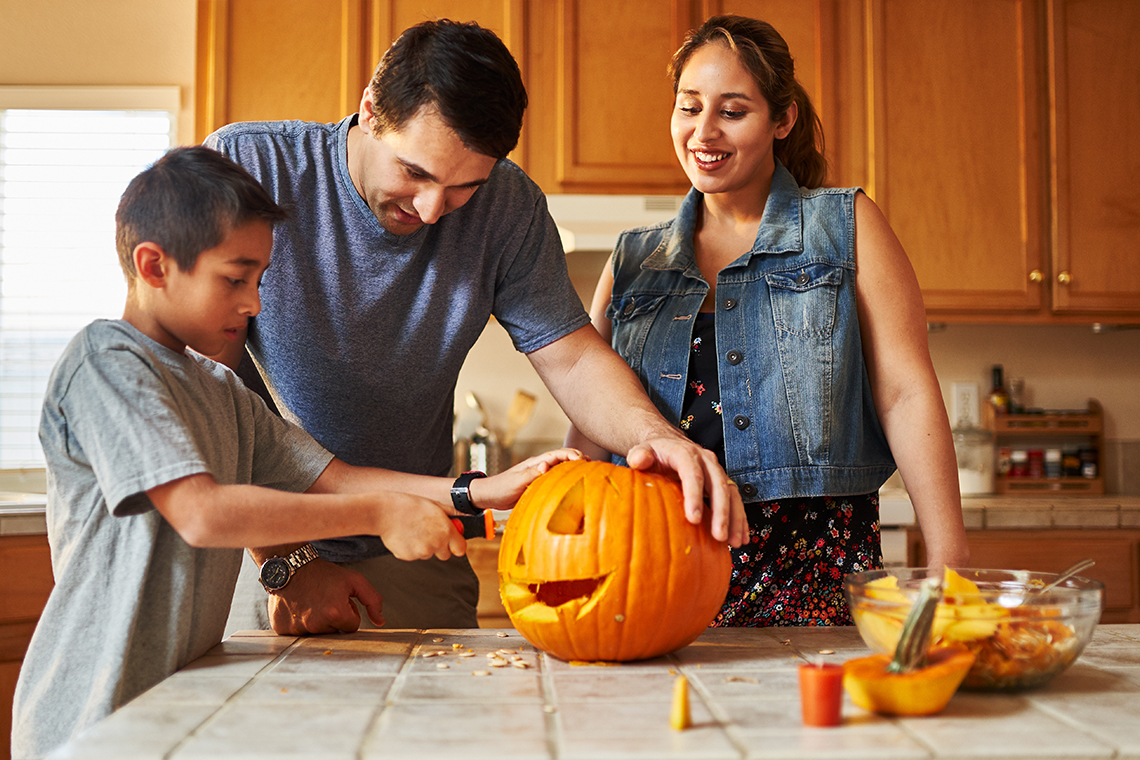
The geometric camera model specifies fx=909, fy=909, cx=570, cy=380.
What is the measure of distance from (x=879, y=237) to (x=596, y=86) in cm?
157

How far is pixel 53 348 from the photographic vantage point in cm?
288

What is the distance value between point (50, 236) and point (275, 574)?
232cm

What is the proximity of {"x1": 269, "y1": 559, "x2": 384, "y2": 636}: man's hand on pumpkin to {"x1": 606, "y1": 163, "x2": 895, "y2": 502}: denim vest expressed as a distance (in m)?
0.52

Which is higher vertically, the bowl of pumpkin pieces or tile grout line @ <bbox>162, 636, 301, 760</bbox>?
the bowl of pumpkin pieces

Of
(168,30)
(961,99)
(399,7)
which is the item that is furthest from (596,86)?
(168,30)

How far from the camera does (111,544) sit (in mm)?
890

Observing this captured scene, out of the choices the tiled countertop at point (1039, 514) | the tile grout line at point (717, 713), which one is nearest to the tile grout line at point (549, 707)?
the tile grout line at point (717, 713)

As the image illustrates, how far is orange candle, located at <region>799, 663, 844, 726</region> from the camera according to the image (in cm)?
69

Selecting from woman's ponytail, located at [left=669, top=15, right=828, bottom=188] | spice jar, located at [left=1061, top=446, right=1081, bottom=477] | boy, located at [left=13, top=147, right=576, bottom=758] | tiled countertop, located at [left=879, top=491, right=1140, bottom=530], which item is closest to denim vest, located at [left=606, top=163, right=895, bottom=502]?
woman's ponytail, located at [left=669, top=15, right=828, bottom=188]

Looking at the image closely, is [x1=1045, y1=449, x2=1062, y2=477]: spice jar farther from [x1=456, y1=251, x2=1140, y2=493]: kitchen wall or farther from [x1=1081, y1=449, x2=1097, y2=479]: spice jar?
[x1=456, y1=251, x2=1140, y2=493]: kitchen wall

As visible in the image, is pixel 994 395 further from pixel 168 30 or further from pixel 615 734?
pixel 168 30

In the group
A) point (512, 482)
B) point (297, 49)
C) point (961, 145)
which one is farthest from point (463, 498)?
point (961, 145)

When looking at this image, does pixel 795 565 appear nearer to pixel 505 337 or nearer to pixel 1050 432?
pixel 505 337

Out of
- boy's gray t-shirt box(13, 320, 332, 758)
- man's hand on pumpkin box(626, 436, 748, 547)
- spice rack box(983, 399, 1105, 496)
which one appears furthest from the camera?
spice rack box(983, 399, 1105, 496)
